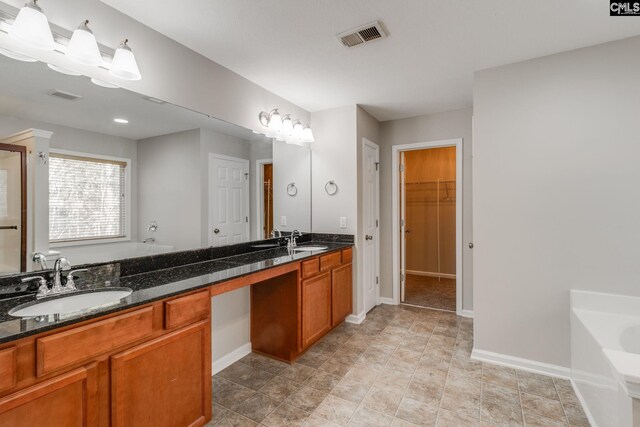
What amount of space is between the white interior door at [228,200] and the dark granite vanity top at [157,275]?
11 centimetres

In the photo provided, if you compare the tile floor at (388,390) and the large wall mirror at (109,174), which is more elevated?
the large wall mirror at (109,174)

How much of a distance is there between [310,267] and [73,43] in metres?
2.07

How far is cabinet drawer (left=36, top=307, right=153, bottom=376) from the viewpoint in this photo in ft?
3.51

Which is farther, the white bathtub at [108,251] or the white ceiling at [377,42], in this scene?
the white ceiling at [377,42]

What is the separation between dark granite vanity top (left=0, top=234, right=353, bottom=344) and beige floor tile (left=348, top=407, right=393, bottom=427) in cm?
109

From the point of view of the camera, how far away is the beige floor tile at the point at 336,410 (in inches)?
72.2

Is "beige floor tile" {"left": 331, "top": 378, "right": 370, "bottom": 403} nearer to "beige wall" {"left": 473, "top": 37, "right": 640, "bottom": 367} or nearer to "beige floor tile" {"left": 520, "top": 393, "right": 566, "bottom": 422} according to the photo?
"beige floor tile" {"left": 520, "top": 393, "right": 566, "bottom": 422}

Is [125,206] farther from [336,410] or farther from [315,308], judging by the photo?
[336,410]

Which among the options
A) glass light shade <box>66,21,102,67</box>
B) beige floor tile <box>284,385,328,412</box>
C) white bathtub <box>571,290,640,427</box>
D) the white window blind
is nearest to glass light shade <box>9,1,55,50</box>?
glass light shade <box>66,21,102,67</box>

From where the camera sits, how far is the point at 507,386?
7.11 ft

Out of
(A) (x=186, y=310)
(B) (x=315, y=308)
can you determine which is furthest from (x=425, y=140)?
(A) (x=186, y=310)

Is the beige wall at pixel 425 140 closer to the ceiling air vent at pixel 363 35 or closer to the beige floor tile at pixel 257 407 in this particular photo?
the ceiling air vent at pixel 363 35

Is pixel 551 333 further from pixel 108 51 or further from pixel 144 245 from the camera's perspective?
pixel 108 51

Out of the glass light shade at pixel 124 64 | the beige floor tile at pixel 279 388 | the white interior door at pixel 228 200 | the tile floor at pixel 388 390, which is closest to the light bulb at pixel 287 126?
the white interior door at pixel 228 200
